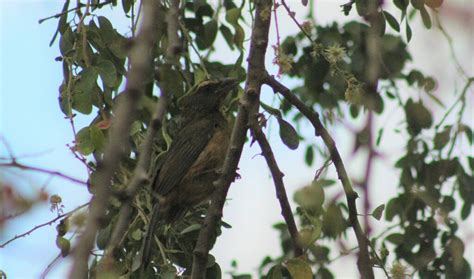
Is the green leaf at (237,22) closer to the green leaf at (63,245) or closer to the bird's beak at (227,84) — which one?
the bird's beak at (227,84)

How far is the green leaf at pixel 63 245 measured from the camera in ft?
12.1

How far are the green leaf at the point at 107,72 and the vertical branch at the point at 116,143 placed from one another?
221 centimetres

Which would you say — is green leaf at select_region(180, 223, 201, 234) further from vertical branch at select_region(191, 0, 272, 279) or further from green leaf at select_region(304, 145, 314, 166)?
green leaf at select_region(304, 145, 314, 166)

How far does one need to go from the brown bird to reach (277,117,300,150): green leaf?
2.38ft

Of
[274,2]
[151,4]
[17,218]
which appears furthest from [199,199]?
[151,4]

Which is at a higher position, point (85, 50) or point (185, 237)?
point (85, 50)

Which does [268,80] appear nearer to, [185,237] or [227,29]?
[185,237]

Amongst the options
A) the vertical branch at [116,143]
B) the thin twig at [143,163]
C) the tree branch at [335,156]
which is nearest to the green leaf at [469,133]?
the tree branch at [335,156]

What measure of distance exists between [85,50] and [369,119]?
2421mm

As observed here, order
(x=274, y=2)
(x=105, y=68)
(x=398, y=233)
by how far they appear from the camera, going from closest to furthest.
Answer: (x=274, y=2)
(x=105, y=68)
(x=398, y=233)

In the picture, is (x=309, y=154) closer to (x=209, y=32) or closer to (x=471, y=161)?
(x=471, y=161)

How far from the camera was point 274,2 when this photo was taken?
3740 mm

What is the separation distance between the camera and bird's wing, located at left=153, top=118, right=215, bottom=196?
4.88m

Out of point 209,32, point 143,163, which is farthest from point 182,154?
point 143,163
